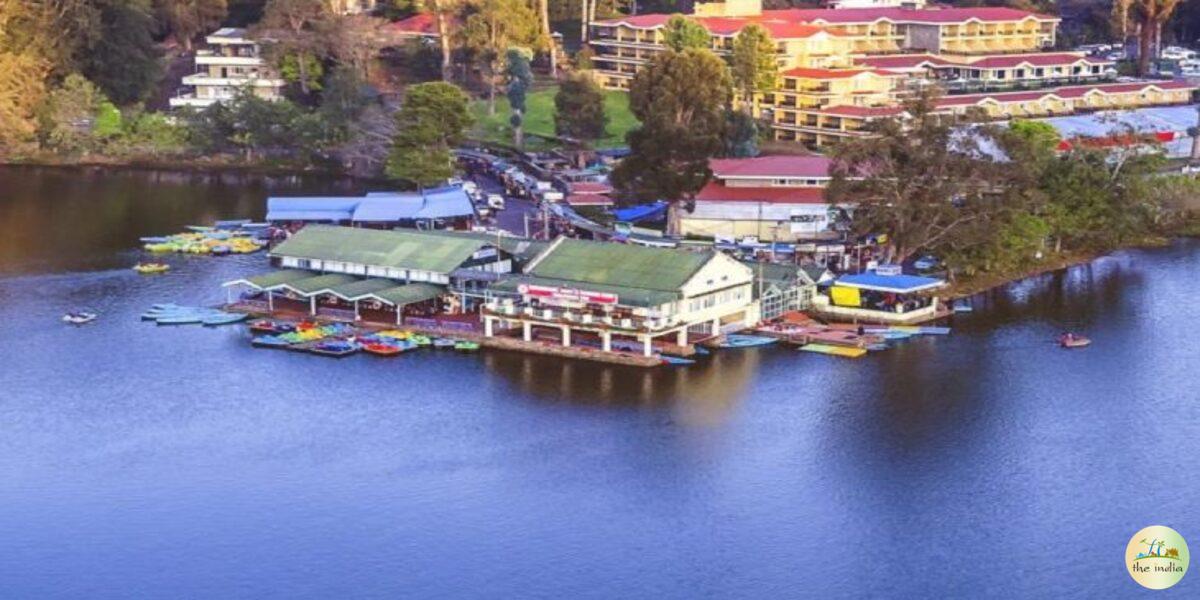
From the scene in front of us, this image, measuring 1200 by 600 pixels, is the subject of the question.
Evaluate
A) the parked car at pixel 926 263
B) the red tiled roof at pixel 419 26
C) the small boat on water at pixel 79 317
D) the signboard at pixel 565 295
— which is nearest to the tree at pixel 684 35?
the red tiled roof at pixel 419 26

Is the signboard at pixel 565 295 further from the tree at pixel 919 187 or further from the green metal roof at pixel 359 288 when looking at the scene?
the tree at pixel 919 187

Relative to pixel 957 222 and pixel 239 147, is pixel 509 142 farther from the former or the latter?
pixel 957 222

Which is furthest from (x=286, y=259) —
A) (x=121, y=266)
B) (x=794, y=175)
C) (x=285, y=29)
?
(x=285, y=29)

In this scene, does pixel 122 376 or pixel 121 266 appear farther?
pixel 121 266

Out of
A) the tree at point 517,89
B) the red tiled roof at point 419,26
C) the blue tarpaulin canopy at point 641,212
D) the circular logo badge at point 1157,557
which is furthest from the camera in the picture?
the red tiled roof at point 419,26

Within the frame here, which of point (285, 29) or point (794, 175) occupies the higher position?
point (285, 29)

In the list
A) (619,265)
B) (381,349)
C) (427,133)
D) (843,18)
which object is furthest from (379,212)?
(843,18)
